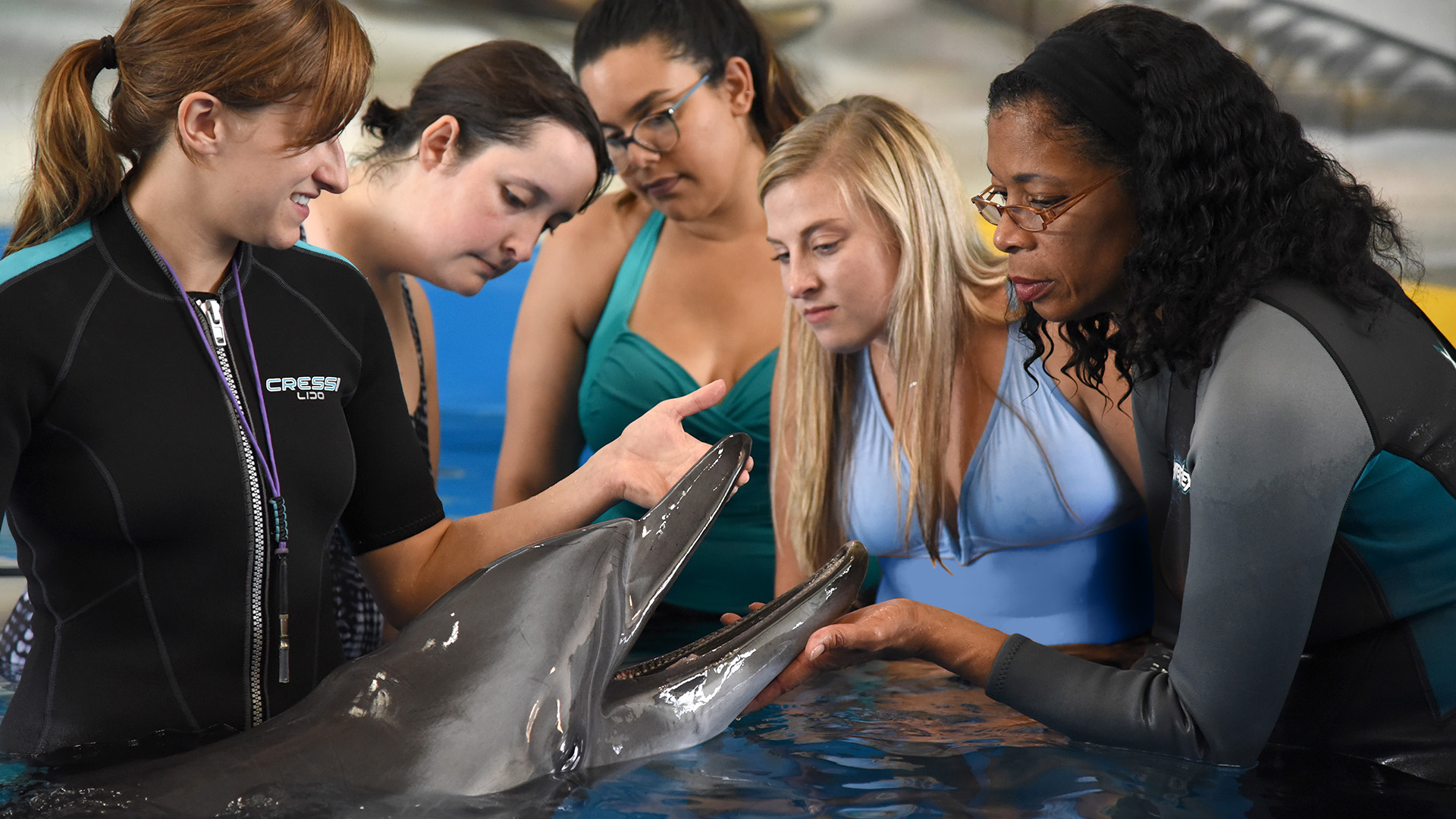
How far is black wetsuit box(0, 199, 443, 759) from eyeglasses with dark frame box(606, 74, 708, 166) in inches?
69.8

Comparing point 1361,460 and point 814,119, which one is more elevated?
point 814,119

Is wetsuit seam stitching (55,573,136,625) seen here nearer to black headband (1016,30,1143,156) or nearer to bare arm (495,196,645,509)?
black headband (1016,30,1143,156)

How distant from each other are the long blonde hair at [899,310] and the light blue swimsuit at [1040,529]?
97 millimetres

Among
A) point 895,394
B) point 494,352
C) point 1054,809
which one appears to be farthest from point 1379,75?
point 1054,809

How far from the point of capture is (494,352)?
25.5 feet

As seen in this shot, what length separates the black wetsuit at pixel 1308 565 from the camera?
177 cm

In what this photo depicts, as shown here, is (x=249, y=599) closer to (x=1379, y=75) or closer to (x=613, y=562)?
(x=613, y=562)

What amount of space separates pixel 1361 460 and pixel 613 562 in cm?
113

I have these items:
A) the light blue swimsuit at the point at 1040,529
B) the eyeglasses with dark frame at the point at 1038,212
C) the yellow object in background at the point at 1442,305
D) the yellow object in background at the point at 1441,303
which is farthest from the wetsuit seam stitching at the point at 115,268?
the yellow object in background at the point at 1442,305

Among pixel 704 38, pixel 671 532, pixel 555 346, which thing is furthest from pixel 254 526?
pixel 704 38

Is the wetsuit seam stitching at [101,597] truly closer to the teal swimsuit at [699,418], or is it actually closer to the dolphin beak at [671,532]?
the dolphin beak at [671,532]

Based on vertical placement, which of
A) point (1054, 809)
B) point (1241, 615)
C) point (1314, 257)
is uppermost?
point (1314, 257)

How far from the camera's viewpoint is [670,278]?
409 cm

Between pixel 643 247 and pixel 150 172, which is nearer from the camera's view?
pixel 150 172
